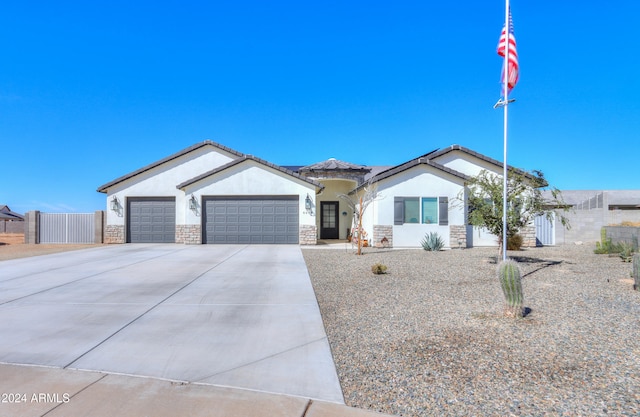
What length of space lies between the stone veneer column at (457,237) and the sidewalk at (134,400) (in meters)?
15.1

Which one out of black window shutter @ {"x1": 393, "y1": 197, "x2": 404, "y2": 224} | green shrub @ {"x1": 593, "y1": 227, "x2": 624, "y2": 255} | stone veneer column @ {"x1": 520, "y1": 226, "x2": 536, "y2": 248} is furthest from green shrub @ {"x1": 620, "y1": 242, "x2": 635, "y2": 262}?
black window shutter @ {"x1": 393, "y1": 197, "x2": 404, "y2": 224}

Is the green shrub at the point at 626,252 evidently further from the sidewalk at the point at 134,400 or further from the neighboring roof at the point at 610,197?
the neighboring roof at the point at 610,197

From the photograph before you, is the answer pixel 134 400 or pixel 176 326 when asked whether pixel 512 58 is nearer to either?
pixel 176 326

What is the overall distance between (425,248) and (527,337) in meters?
11.3

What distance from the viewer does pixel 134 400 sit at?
123 inches

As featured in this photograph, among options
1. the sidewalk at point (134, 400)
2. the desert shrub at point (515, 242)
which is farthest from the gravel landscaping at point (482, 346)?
the desert shrub at point (515, 242)

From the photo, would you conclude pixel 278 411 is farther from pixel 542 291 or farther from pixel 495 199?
pixel 495 199

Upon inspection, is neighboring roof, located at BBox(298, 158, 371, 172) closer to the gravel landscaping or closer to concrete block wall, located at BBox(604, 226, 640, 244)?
concrete block wall, located at BBox(604, 226, 640, 244)

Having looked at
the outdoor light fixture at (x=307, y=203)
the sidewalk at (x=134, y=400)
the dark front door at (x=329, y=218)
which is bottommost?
the sidewalk at (x=134, y=400)

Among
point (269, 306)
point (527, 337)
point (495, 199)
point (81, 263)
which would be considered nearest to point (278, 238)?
point (81, 263)

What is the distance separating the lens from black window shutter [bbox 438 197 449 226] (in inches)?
671

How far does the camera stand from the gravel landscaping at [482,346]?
317 centimetres

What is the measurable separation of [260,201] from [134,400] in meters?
15.5

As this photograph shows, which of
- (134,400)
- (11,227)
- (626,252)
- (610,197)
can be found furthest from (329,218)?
(610,197)
